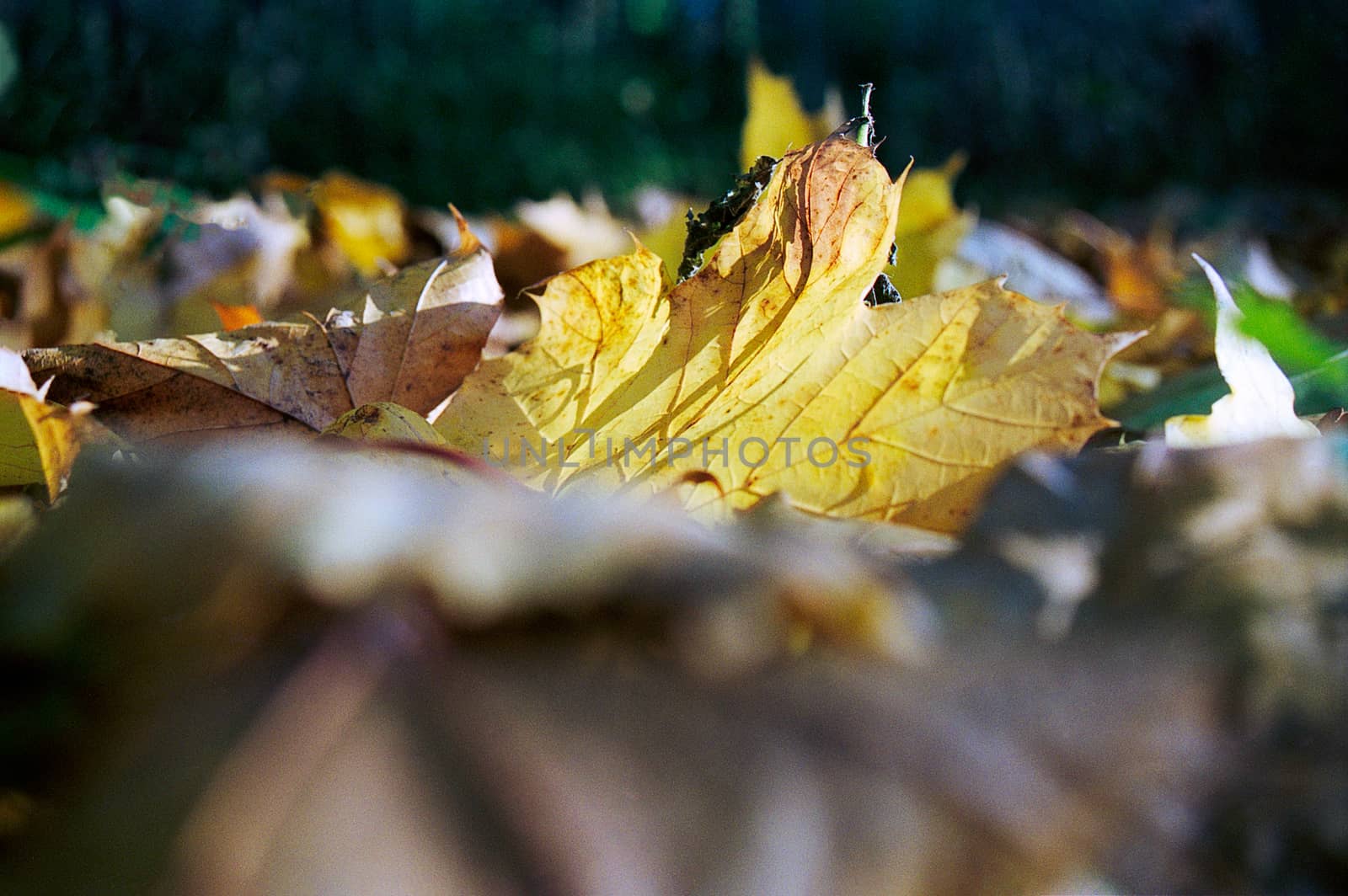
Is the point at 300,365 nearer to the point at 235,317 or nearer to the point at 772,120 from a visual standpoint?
the point at 235,317

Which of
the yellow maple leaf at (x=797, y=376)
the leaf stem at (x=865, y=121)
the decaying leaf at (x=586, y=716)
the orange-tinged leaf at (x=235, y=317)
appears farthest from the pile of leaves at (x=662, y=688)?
the orange-tinged leaf at (x=235, y=317)

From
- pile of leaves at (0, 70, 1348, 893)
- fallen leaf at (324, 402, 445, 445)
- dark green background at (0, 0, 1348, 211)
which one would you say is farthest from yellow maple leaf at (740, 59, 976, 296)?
dark green background at (0, 0, 1348, 211)

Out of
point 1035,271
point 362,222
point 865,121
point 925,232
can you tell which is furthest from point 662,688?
point 1035,271

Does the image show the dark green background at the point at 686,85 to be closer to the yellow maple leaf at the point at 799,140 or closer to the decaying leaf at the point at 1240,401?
Answer: the yellow maple leaf at the point at 799,140

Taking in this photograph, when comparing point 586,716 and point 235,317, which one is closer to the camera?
point 586,716

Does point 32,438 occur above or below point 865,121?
below

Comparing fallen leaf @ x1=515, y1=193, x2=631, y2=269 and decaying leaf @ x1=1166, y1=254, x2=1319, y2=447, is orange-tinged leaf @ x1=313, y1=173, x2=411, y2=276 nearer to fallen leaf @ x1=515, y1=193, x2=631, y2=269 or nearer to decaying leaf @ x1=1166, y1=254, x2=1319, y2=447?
fallen leaf @ x1=515, y1=193, x2=631, y2=269
